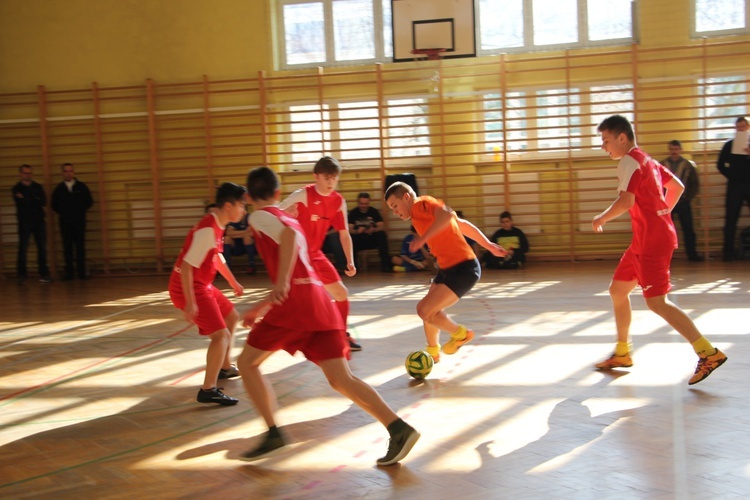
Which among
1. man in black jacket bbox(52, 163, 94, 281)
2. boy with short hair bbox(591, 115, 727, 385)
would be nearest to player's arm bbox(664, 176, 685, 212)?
boy with short hair bbox(591, 115, 727, 385)

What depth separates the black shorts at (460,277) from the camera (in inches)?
210

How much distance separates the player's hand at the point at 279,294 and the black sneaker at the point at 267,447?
75 centimetres

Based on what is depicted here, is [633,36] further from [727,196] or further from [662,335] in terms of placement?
[662,335]

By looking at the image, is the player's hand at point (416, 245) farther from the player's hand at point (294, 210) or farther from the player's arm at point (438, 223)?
the player's hand at point (294, 210)

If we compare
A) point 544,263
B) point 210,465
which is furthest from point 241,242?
point 210,465

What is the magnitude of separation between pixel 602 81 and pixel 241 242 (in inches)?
263

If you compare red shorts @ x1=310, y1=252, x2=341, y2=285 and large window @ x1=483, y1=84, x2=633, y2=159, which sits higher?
large window @ x1=483, y1=84, x2=633, y2=159

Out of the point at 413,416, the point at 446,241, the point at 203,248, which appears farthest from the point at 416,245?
the point at 203,248

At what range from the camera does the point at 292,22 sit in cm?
1387

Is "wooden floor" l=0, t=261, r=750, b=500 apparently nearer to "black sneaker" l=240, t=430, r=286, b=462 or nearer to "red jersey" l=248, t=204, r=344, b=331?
"black sneaker" l=240, t=430, r=286, b=462

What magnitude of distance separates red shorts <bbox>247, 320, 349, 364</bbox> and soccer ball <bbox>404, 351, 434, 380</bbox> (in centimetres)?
154

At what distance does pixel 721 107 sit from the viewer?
1220 cm

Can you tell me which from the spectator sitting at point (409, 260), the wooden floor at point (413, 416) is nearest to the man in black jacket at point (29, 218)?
the wooden floor at point (413, 416)

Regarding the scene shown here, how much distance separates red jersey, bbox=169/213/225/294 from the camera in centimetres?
481
